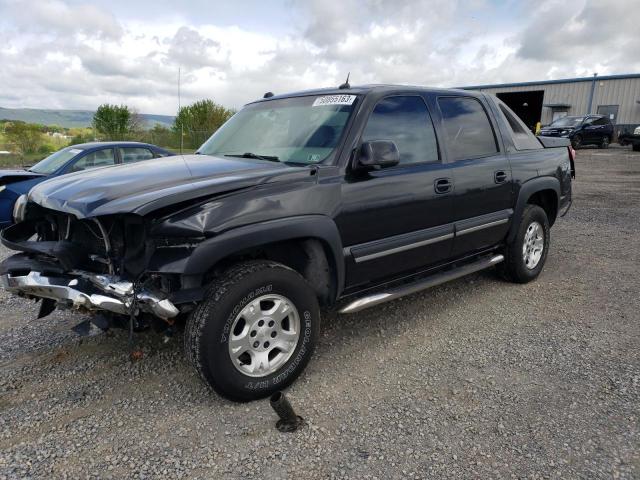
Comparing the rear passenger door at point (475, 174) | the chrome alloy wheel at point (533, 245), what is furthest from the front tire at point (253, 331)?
the chrome alloy wheel at point (533, 245)

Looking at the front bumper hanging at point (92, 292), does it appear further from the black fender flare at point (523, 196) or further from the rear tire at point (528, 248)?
the rear tire at point (528, 248)

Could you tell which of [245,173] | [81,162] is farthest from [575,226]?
[81,162]

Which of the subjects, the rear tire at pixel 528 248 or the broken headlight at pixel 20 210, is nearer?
the broken headlight at pixel 20 210

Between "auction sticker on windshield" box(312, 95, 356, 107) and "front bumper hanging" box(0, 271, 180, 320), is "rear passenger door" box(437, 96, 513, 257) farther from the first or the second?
"front bumper hanging" box(0, 271, 180, 320)

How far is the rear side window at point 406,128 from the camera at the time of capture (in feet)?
11.1

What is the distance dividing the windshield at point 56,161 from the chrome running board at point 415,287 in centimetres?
619

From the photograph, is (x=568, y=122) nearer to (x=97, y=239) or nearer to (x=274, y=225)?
(x=274, y=225)

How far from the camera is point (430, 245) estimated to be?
144 inches

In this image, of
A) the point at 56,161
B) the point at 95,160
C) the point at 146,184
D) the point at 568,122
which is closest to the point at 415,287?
the point at 146,184

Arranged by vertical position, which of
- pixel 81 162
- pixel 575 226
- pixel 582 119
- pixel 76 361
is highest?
pixel 582 119

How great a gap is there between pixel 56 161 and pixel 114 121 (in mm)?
18239

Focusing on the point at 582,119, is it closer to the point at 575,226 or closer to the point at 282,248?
the point at 575,226

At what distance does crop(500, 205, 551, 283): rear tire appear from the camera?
15.1 feet

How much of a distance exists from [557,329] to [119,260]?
325 cm
